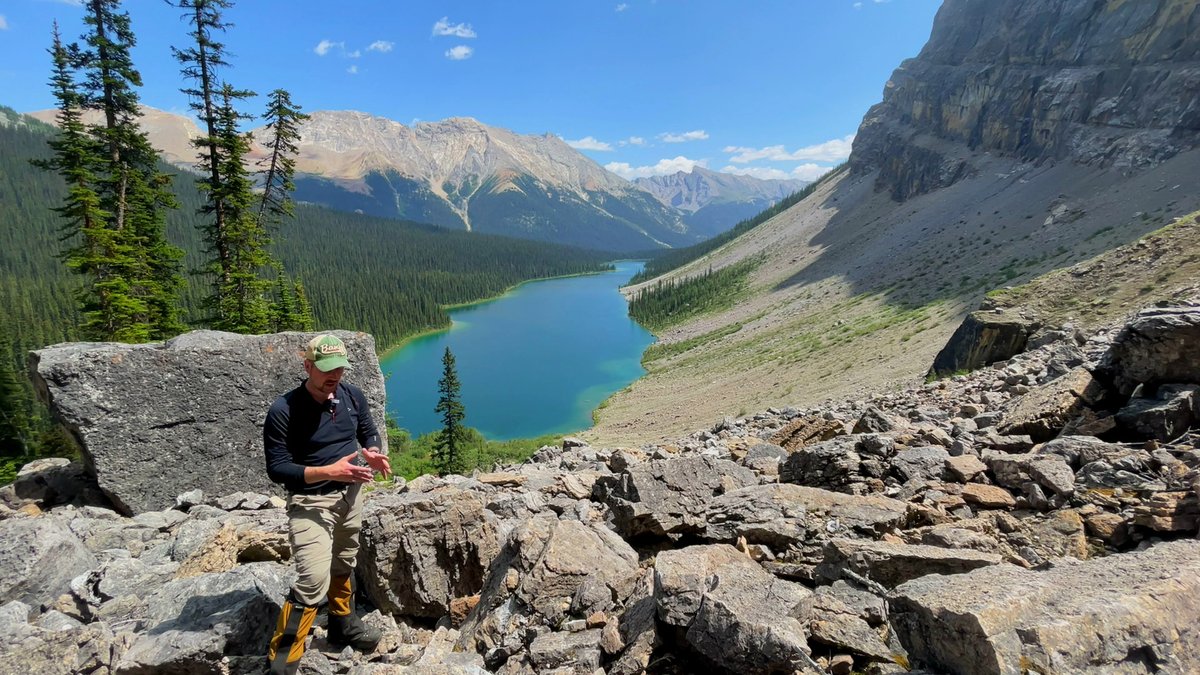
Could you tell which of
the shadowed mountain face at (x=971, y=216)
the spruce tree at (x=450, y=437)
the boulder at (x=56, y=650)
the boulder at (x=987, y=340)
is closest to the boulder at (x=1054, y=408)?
the boulder at (x=987, y=340)

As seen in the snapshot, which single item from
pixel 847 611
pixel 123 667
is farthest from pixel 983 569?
pixel 123 667

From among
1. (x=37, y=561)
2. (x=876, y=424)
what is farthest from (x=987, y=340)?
(x=37, y=561)

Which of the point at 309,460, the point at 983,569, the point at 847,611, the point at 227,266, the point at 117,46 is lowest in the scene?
the point at 847,611

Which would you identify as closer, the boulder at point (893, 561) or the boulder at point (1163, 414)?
the boulder at point (893, 561)

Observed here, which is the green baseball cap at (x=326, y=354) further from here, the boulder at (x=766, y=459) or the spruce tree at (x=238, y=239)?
the spruce tree at (x=238, y=239)

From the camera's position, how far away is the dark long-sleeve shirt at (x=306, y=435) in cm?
469

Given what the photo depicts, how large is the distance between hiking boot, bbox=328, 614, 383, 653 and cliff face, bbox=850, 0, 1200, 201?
78591mm

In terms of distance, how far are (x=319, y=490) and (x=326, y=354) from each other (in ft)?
4.53

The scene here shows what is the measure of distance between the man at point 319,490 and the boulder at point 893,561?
4480 millimetres

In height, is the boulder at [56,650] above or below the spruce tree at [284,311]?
below

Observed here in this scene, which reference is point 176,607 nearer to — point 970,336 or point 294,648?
point 294,648

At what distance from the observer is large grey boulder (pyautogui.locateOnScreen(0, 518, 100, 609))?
208 inches

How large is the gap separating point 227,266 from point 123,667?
20.6m

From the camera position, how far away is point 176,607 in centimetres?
498
